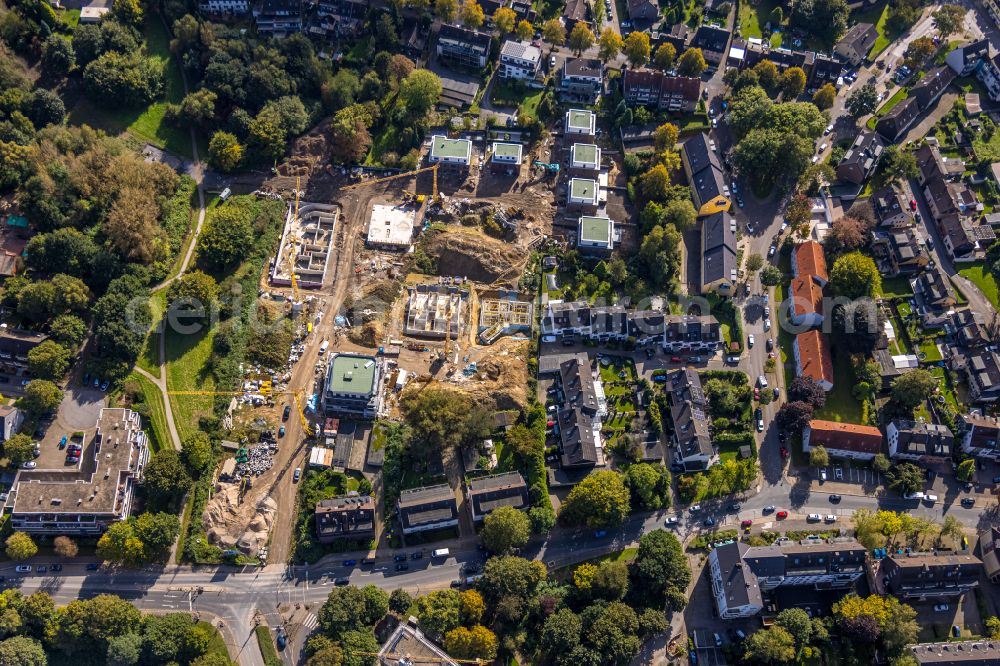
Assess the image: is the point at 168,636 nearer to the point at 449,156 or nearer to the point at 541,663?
the point at 541,663

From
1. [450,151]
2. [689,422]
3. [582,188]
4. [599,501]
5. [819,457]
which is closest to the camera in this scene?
[599,501]

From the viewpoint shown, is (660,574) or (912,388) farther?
(912,388)

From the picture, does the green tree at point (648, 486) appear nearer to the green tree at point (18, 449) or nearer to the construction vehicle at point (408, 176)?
the construction vehicle at point (408, 176)

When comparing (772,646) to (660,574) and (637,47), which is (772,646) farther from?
(637,47)

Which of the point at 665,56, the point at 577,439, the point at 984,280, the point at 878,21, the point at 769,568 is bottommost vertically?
the point at 769,568

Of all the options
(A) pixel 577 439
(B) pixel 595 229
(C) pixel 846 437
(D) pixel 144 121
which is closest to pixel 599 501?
(A) pixel 577 439

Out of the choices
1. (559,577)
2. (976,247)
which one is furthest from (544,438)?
(976,247)
